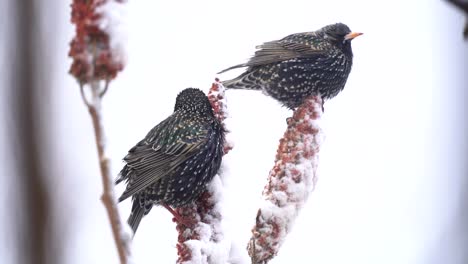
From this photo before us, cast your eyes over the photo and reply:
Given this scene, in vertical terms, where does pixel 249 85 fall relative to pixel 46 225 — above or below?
above

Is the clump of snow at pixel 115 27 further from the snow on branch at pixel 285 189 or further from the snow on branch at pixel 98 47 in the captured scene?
the snow on branch at pixel 285 189

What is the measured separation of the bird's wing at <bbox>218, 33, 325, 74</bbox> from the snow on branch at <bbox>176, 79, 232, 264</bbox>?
7.89ft

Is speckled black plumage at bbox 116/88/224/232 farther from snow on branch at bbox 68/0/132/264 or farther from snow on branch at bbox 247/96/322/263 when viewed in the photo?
snow on branch at bbox 68/0/132/264

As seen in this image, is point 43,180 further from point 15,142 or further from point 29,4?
point 29,4

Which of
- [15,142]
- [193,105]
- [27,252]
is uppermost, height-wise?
[193,105]

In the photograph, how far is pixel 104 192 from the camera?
919 millimetres

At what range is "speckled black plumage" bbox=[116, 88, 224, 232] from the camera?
4.48 metres

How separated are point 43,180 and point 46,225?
5 cm

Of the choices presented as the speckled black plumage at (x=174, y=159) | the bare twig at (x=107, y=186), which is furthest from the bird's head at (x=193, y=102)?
the bare twig at (x=107, y=186)

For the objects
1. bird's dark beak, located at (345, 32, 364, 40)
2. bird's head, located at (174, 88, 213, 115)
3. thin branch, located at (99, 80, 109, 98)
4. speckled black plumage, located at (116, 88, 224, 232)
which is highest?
bird's dark beak, located at (345, 32, 364, 40)

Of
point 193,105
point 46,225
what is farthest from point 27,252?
point 193,105

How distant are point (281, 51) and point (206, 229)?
3639 millimetres

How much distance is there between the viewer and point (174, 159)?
4809 millimetres

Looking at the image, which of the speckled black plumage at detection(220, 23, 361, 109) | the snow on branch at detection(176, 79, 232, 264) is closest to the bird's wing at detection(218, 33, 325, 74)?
the speckled black plumage at detection(220, 23, 361, 109)
